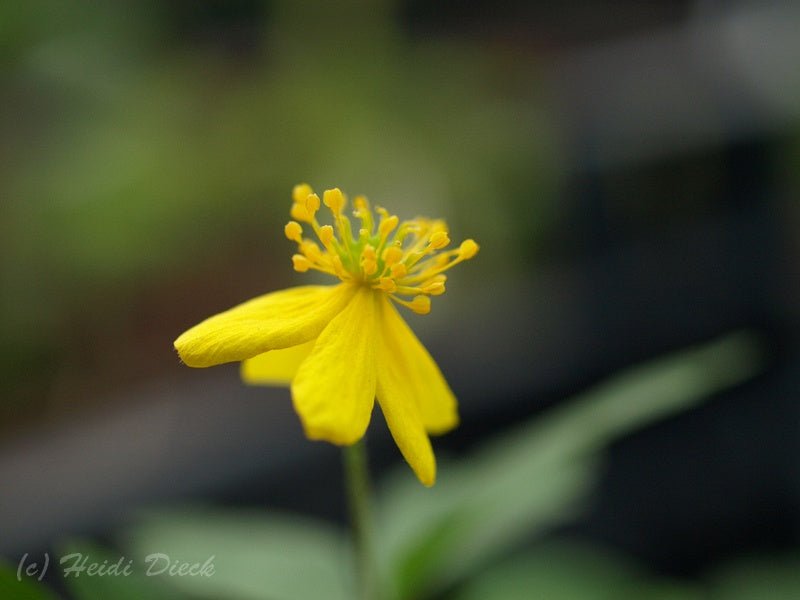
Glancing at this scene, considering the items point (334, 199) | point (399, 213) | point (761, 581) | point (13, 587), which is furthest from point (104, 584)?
point (399, 213)

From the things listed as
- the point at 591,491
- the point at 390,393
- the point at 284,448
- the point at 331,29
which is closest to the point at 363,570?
the point at 390,393

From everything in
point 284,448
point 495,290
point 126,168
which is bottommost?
point 284,448

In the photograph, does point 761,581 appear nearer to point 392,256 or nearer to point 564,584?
point 564,584

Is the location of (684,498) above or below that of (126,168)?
below

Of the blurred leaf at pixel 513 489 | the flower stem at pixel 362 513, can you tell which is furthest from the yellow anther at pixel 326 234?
the blurred leaf at pixel 513 489

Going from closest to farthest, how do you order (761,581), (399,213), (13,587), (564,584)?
1. (13,587)
2. (564,584)
3. (761,581)
4. (399,213)

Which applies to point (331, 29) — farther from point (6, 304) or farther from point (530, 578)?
point (530, 578)

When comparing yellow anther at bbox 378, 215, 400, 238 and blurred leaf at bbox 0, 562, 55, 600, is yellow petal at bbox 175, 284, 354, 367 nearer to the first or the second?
yellow anther at bbox 378, 215, 400, 238
